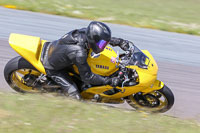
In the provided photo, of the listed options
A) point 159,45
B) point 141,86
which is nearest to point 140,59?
point 141,86

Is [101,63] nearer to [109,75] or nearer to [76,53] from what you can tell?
[109,75]

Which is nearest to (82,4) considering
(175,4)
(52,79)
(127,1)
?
(127,1)

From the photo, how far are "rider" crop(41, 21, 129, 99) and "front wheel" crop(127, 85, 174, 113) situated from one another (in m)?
0.79

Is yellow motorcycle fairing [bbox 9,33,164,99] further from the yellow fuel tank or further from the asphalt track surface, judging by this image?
the asphalt track surface

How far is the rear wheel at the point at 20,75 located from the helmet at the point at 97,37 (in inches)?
51.2

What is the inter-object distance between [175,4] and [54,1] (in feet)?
25.5

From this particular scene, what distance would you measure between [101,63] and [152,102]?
1.21 m

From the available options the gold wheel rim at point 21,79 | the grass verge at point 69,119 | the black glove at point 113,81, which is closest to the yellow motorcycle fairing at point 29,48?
the gold wheel rim at point 21,79

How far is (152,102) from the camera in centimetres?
559

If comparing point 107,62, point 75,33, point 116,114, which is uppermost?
point 75,33

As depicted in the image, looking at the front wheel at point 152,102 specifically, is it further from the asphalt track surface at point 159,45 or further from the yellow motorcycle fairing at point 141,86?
the asphalt track surface at point 159,45

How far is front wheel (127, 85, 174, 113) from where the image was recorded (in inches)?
216

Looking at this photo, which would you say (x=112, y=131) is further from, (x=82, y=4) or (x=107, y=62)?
(x=82, y=4)

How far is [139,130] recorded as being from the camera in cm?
412
